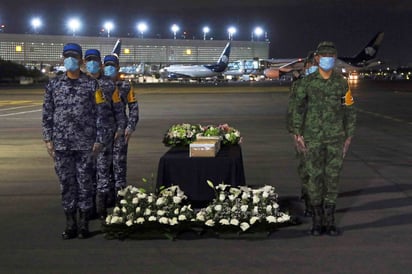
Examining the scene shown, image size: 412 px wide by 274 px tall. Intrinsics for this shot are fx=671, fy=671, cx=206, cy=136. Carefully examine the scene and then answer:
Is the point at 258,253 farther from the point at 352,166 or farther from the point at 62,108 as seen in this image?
the point at 352,166

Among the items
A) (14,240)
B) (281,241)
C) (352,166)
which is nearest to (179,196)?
(281,241)

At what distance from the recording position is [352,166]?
43.6ft

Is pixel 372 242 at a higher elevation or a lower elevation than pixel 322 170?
lower

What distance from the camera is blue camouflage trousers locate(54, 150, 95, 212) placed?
744 cm

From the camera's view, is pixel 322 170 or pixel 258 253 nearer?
pixel 258 253

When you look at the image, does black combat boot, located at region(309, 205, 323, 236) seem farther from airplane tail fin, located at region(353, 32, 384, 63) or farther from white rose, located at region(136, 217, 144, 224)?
airplane tail fin, located at region(353, 32, 384, 63)

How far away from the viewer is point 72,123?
7.34 m

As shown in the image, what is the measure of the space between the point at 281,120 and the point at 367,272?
2000cm

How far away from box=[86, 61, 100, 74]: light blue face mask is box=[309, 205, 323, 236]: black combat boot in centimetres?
314

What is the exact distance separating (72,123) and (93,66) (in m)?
1.17

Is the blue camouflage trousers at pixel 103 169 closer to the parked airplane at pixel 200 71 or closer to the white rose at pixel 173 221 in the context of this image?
the white rose at pixel 173 221

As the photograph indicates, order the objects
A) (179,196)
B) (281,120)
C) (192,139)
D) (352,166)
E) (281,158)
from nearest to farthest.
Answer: (179,196), (192,139), (352,166), (281,158), (281,120)

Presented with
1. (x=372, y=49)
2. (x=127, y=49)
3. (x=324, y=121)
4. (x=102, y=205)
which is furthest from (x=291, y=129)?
(x=127, y=49)

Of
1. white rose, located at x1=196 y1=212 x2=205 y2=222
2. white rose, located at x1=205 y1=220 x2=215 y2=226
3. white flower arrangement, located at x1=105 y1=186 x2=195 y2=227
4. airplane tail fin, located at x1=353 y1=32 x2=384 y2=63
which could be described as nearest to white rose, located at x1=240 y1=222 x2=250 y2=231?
white rose, located at x1=205 y1=220 x2=215 y2=226
